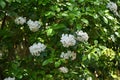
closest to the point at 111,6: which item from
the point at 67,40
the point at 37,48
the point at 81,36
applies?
the point at 81,36

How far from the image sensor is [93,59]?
2938 mm

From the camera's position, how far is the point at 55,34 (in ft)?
9.19

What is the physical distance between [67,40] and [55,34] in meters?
0.12

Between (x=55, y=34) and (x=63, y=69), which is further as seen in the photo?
(x=63, y=69)

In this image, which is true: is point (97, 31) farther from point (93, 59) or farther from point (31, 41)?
point (31, 41)

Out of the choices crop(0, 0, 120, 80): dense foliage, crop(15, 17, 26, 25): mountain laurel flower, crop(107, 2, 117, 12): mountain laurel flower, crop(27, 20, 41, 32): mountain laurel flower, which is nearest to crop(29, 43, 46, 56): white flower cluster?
crop(0, 0, 120, 80): dense foliage

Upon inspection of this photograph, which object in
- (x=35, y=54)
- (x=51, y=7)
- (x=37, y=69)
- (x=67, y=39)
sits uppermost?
(x=51, y=7)

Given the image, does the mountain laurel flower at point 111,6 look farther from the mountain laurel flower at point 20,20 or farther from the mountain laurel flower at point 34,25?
the mountain laurel flower at point 20,20

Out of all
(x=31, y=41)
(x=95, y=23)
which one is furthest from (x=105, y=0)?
(x=31, y=41)

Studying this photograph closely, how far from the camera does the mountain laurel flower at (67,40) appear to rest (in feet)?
9.02

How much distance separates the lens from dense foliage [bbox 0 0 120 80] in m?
2.79

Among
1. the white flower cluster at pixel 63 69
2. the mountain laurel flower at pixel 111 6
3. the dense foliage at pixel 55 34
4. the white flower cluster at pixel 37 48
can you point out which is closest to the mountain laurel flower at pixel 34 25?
the dense foliage at pixel 55 34

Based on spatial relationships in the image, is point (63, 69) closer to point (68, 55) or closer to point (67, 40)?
point (68, 55)

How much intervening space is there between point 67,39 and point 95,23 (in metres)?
0.44
